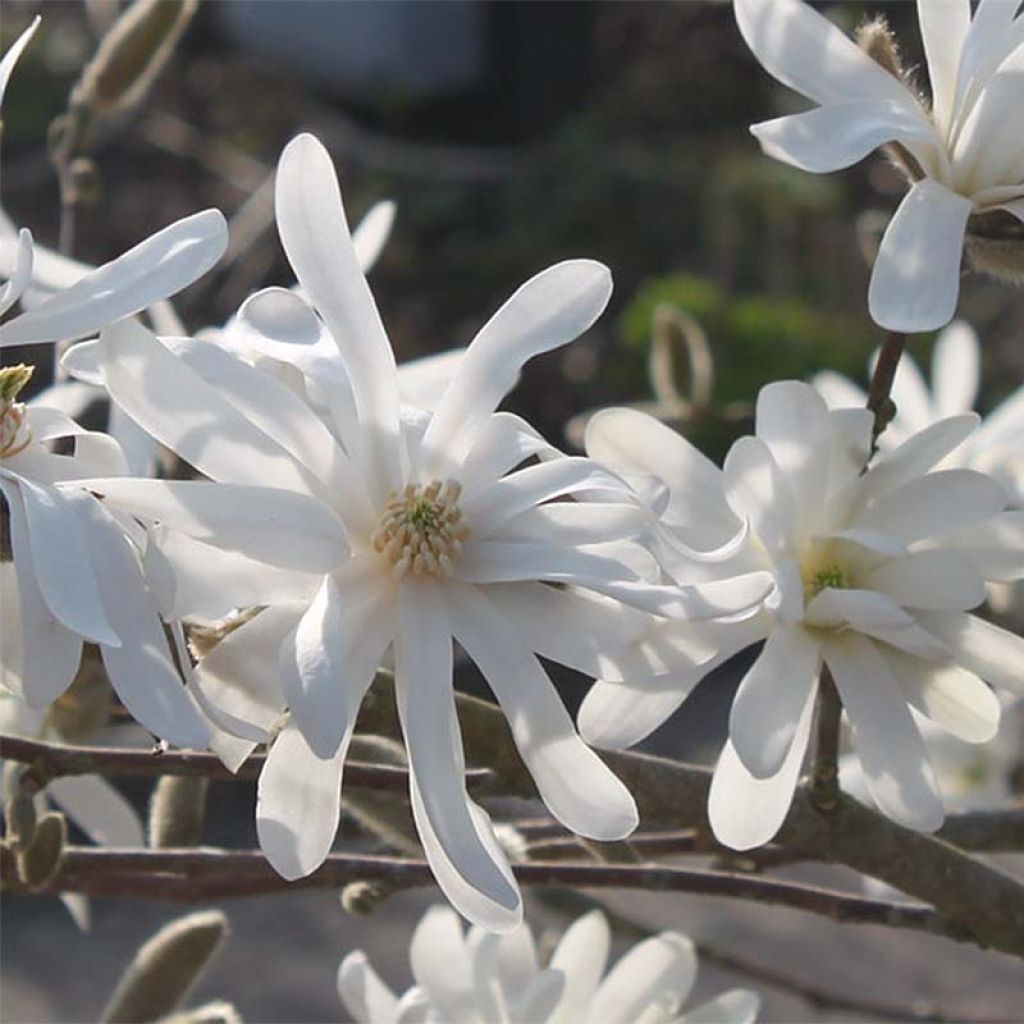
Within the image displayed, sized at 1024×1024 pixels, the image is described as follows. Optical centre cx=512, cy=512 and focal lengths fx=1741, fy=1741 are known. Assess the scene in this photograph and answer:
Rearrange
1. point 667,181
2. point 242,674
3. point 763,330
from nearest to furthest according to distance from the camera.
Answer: point 242,674
point 763,330
point 667,181

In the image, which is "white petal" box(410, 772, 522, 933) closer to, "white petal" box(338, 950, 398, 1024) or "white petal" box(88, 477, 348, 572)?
"white petal" box(88, 477, 348, 572)

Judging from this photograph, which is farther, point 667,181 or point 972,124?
point 667,181

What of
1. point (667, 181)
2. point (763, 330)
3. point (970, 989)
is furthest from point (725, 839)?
point (667, 181)

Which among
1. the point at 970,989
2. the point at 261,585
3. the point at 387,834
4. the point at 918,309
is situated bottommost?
the point at 970,989

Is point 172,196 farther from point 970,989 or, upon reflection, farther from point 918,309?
point 918,309

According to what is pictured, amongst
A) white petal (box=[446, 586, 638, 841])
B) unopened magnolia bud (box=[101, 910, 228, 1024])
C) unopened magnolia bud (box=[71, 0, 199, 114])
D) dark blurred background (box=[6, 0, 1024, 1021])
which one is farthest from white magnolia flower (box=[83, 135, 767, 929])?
dark blurred background (box=[6, 0, 1024, 1021])

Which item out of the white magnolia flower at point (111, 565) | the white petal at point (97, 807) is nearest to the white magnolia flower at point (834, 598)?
the white magnolia flower at point (111, 565)

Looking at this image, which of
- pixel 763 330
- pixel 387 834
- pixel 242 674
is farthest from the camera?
pixel 763 330
